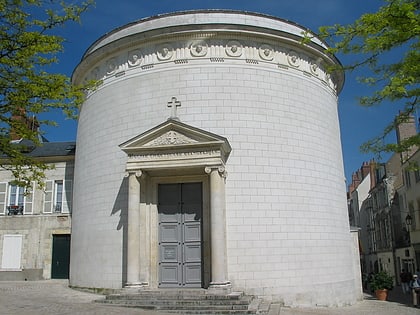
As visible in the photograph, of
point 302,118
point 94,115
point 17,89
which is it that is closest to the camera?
point 17,89

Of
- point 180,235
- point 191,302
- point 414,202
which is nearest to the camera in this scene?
point 191,302

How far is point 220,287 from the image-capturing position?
12.3 meters

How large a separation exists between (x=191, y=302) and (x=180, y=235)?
313cm

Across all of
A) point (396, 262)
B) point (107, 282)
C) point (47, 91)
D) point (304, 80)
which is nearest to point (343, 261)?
point (304, 80)

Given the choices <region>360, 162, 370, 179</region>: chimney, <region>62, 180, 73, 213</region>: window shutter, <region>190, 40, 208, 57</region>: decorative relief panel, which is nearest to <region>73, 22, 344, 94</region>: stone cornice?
<region>190, 40, 208, 57</region>: decorative relief panel

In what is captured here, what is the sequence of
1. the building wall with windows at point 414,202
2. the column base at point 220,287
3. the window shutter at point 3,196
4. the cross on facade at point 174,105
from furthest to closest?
the building wall with windows at point 414,202
the window shutter at point 3,196
the cross on facade at point 174,105
the column base at point 220,287

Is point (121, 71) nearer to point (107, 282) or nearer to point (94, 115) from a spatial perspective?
point (94, 115)

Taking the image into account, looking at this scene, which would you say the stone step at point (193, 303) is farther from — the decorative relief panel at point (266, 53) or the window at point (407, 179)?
the window at point (407, 179)

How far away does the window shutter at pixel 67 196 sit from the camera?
21453 mm

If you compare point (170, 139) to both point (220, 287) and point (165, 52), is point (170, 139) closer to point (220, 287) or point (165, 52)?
point (165, 52)

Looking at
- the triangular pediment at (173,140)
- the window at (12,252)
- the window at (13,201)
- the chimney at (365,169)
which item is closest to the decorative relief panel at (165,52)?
the triangular pediment at (173,140)

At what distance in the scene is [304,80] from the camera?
16.1 meters

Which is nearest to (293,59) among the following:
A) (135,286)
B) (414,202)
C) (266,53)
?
(266,53)

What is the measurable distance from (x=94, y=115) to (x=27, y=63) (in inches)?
306
